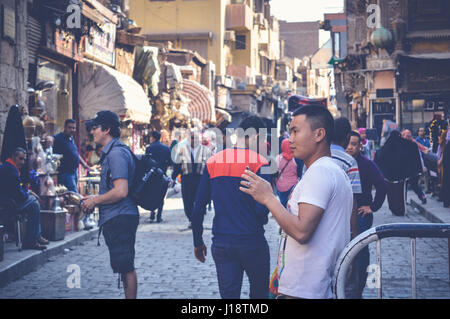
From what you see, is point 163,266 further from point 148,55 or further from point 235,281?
point 148,55

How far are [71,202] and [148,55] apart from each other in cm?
1304

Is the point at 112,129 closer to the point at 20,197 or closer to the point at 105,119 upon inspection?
the point at 105,119

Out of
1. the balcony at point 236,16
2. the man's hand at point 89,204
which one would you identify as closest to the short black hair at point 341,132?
the man's hand at point 89,204

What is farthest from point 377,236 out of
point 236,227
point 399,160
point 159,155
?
point 399,160

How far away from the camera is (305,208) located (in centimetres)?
298

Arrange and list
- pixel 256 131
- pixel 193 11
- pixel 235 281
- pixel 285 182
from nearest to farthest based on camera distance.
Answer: pixel 235 281 < pixel 256 131 < pixel 285 182 < pixel 193 11

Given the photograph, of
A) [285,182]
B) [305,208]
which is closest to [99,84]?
[285,182]

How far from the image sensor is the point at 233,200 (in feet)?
15.9

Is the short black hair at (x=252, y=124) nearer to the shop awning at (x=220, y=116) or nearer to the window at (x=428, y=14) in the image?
the window at (x=428, y=14)

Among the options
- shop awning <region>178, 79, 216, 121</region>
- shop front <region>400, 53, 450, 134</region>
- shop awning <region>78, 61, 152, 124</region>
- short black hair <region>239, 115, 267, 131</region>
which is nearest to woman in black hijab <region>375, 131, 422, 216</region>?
shop awning <region>78, 61, 152, 124</region>

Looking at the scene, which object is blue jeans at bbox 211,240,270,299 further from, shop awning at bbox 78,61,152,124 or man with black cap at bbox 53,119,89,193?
shop awning at bbox 78,61,152,124

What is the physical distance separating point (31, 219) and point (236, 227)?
532 cm

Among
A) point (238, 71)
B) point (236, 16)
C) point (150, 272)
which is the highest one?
point (236, 16)

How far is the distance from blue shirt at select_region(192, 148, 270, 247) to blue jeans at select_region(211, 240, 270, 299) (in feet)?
0.17
